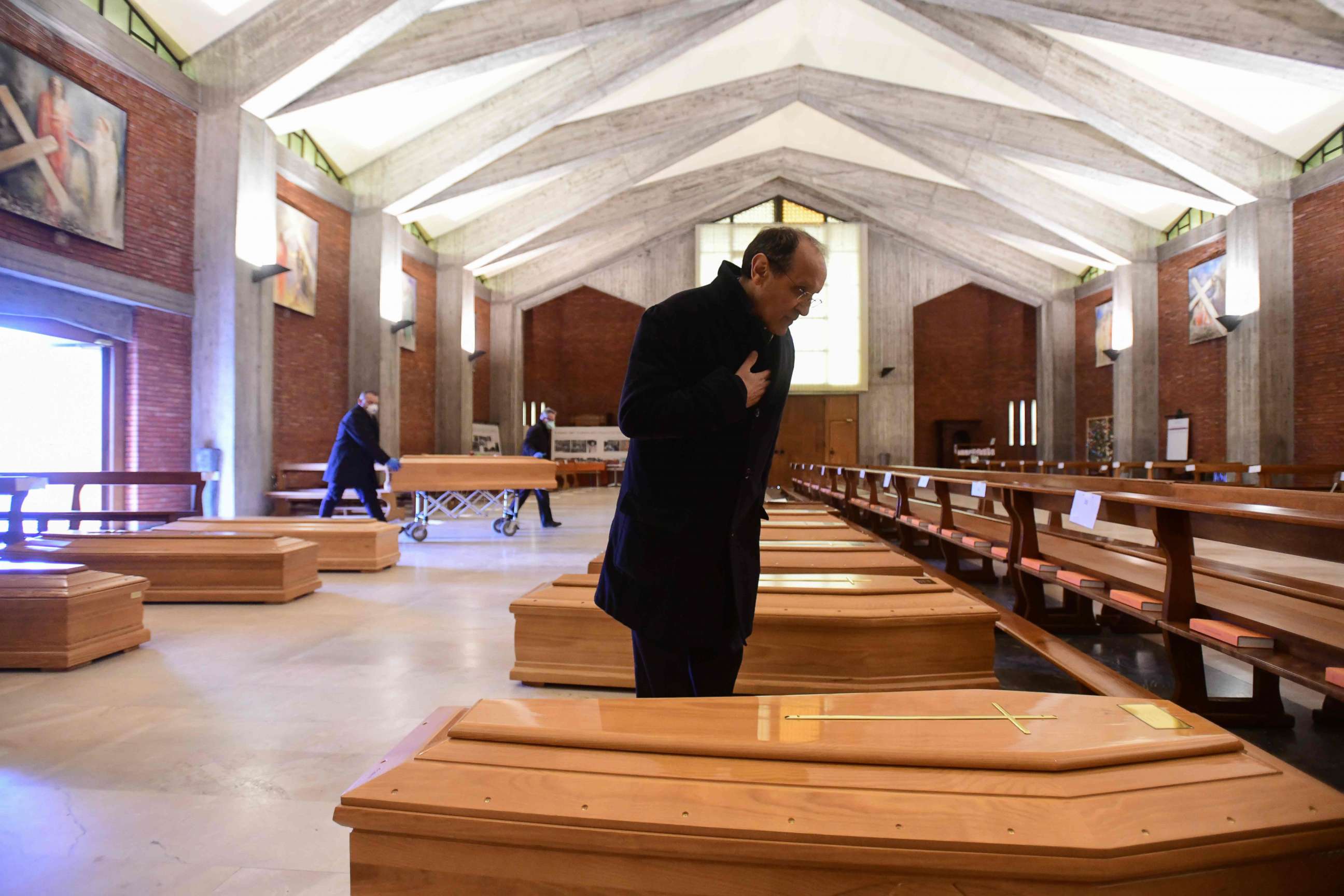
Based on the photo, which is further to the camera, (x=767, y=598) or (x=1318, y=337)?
(x=1318, y=337)

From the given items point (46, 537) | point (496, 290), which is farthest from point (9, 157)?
point (496, 290)

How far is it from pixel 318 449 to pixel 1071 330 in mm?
16900

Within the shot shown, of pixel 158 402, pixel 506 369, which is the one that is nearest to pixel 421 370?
pixel 506 369

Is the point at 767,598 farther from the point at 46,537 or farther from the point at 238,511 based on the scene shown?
the point at 238,511

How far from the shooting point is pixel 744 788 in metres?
1.07

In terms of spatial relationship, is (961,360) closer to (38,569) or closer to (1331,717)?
(1331,717)

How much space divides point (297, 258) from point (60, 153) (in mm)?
3588

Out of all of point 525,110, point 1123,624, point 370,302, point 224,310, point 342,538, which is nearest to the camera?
point 1123,624

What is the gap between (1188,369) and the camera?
14.4 meters

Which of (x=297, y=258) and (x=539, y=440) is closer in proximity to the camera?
(x=539, y=440)

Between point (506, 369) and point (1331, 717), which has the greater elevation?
point (506, 369)

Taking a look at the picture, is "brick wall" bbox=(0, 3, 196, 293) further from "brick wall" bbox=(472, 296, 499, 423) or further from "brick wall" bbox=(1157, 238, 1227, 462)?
"brick wall" bbox=(1157, 238, 1227, 462)

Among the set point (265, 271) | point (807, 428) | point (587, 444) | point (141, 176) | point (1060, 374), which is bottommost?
point (587, 444)

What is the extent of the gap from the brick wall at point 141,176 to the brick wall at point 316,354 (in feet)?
4.46
